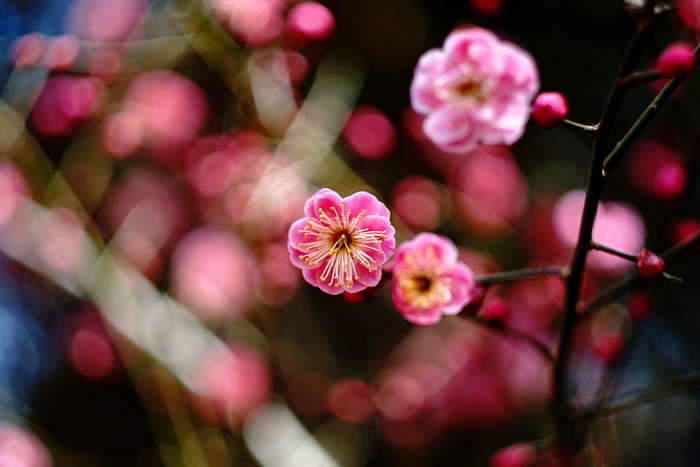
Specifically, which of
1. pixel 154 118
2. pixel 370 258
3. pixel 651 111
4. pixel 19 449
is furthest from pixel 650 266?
pixel 19 449

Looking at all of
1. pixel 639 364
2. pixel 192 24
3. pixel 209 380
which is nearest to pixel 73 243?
pixel 209 380

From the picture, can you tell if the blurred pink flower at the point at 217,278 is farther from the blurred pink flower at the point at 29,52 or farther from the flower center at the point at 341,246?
the flower center at the point at 341,246

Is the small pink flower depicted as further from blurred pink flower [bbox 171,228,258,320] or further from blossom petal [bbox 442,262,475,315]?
blurred pink flower [bbox 171,228,258,320]

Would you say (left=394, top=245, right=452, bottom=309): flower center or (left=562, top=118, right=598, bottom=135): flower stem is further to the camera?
(left=394, top=245, right=452, bottom=309): flower center

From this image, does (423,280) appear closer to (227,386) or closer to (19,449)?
(227,386)

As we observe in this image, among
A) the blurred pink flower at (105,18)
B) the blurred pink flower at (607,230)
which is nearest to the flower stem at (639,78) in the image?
the blurred pink flower at (607,230)

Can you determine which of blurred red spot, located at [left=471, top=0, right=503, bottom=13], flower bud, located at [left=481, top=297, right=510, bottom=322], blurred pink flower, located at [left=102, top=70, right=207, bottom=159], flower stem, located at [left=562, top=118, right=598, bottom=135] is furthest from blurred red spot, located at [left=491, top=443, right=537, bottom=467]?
blurred pink flower, located at [left=102, top=70, right=207, bottom=159]

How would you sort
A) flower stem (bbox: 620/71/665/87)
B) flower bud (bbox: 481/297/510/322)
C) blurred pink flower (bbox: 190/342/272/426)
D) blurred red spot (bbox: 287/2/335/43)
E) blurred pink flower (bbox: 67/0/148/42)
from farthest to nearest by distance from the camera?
blurred pink flower (bbox: 67/0/148/42) < blurred pink flower (bbox: 190/342/272/426) < blurred red spot (bbox: 287/2/335/43) < flower bud (bbox: 481/297/510/322) < flower stem (bbox: 620/71/665/87)

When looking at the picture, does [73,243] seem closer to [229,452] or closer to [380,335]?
[229,452]
